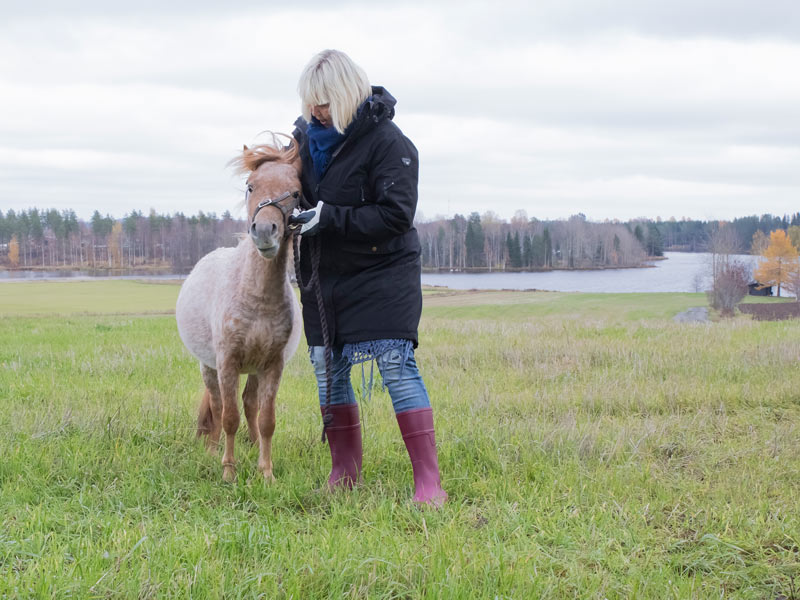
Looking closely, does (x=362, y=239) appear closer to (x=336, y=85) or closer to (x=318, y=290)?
(x=318, y=290)

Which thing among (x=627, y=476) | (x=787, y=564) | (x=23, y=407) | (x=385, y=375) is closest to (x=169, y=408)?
(x=23, y=407)

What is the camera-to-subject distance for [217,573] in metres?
2.76

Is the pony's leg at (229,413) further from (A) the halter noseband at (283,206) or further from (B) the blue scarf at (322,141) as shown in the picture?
(B) the blue scarf at (322,141)

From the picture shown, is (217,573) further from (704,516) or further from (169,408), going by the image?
(169,408)

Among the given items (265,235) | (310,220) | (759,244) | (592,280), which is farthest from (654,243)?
(265,235)

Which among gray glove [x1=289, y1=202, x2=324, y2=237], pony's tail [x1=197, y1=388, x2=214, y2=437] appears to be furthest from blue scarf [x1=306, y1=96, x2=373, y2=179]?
pony's tail [x1=197, y1=388, x2=214, y2=437]

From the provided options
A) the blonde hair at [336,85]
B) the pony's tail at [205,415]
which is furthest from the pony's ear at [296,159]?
the pony's tail at [205,415]

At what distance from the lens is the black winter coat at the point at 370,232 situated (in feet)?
12.6

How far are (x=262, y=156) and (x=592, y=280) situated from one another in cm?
9479

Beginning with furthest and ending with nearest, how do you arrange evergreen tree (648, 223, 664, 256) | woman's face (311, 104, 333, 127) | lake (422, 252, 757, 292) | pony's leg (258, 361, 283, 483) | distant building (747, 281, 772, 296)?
1. evergreen tree (648, 223, 664, 256)
2. lake (422, 252, 757, 292)
3. distant building (747, 281, 772, 296)
4. pony's leg (258, 361, 283, 483)
5. woman's face (311, 104, 333, 127)

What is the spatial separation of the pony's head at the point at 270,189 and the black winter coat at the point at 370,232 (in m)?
0.19

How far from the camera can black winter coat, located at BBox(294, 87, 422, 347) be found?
3.85 meters

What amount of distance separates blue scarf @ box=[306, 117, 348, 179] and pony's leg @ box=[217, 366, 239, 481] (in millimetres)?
1569

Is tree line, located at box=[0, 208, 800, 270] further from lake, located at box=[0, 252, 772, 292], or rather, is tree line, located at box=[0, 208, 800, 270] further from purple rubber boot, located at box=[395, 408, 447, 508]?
purple rubber boot, located at box=[395, 408, 447, 508]
